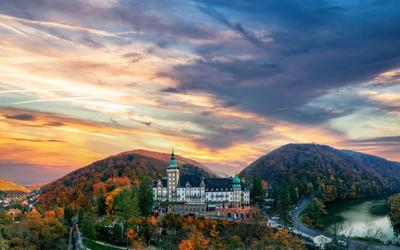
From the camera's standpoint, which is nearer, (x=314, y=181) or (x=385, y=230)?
(x=385, y=230)

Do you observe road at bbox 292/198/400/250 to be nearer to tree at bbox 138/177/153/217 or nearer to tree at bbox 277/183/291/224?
tree at bbox 277/183/291/224

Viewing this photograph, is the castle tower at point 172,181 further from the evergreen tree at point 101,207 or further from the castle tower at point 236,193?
the evergreen tree at point 101,207

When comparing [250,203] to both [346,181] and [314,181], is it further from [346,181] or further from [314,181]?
[346,181]

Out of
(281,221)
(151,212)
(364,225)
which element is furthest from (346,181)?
(151,212)

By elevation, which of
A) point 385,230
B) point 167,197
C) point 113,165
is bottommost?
point 385,230

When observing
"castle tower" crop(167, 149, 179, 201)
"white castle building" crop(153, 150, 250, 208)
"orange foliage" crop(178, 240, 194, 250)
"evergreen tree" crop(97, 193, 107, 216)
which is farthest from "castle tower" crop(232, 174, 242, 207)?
"orange foliage" crop(178, 240, 194, 250)

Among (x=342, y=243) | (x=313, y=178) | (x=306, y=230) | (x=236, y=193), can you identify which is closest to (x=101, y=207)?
(x=236, y=193)

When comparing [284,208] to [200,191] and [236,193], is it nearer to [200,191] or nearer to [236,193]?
[236,193]

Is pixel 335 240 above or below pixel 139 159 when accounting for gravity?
below
